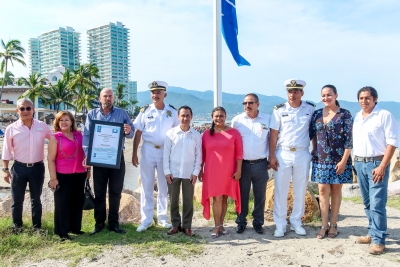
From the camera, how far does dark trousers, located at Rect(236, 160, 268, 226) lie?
16.3 ft

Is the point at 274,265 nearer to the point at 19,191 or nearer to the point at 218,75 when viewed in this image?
the point at 19,191

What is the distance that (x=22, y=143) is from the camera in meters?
4.68

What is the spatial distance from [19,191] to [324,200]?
4.23 metres

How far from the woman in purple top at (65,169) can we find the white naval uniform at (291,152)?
2757 millimetres

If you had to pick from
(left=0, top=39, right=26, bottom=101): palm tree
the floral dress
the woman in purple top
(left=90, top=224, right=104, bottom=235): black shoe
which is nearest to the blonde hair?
the woman in purple top

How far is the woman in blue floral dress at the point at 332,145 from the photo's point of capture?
15.1ft

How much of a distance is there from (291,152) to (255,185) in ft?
2.34

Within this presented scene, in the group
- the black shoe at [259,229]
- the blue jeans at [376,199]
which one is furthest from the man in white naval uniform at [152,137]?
the blue jeans at [376,199]

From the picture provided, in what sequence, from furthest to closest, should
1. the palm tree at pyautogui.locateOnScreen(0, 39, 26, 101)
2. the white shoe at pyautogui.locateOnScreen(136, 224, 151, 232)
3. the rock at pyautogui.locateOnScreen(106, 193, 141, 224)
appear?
the palm tree at pyautogui.locateOnScreen(0, 39, 26, 101)
the rock at pyautogui.locateOnScreen(106, 193, 141, 224)
the white shoe at pyautogui.locateOnScreen(136, 224, 151, 232)

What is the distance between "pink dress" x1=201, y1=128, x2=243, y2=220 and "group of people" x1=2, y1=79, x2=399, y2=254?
0.01 metres

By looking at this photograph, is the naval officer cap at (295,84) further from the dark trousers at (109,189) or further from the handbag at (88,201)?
the handbag at (88,201)

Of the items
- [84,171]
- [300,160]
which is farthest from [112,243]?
[300,160]

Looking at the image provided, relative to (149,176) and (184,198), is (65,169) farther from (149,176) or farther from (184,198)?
(184,198)

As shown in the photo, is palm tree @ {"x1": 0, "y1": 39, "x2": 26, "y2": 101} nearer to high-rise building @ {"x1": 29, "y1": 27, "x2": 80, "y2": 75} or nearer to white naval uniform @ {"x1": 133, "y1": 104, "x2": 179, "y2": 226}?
white naval uniform @ {"x1": 133, "y1": 104, "x2": 179, "y2": 226}
